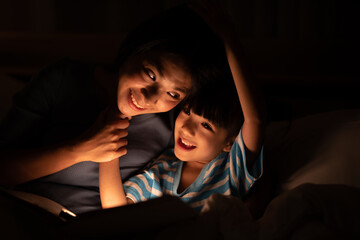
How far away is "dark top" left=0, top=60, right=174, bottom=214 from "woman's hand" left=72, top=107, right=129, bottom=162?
0.11m

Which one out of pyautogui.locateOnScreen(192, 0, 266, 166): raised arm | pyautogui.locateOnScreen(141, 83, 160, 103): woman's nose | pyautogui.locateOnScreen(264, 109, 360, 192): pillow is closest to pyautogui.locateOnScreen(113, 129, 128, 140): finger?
pyautogui.locateOnScreen(141, 83, 160, 103): woman's nose

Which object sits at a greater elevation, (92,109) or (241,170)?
(92,109)

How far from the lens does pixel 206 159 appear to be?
3.43 feet

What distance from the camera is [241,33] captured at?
1533 millimetres

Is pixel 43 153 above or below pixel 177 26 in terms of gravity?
below

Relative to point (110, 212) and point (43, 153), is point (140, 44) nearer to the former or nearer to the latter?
point (43, 153)

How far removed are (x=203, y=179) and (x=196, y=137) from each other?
0.13 meters

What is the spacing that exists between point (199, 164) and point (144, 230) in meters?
0.46

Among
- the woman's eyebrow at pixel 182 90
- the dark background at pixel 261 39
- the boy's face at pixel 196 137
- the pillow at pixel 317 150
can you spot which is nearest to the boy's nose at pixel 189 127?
the boy's face at pixel 196 137

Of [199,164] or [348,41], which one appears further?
[348,41]

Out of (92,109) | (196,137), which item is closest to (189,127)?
(196,137)

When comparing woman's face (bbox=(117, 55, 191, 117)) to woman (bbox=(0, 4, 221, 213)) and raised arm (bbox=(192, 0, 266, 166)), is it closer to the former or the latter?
woman (bbox=(0, 4, 221, 213))

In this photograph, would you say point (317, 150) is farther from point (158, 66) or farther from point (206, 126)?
point (158, 66)

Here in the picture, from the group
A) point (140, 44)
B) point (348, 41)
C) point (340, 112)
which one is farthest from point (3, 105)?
point (348, 41)
